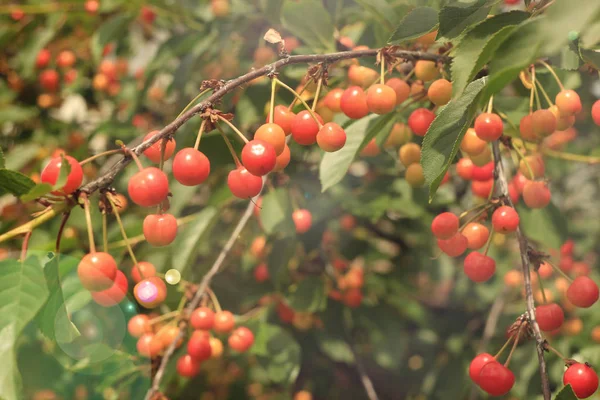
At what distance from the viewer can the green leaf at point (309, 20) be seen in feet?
4.30

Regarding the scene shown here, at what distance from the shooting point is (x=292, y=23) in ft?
4.35

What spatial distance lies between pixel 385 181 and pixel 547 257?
0.93 meters

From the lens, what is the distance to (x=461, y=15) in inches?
32.2

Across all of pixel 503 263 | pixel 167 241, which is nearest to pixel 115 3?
pixel 167 241

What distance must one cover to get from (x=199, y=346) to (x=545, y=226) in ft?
3.34

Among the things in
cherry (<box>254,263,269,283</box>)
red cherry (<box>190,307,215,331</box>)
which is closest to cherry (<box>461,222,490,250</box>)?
red cherry (<box>190,307,215,331</box>)

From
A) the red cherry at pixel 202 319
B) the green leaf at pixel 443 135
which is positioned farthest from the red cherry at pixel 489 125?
the red cherry at pixel 202 319

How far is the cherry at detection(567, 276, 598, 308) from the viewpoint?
3.09 feet

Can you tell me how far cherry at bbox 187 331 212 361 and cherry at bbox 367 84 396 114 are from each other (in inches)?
27.8

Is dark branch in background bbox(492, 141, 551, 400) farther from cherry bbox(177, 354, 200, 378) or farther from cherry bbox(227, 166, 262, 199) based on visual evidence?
cherry bbox(177, 354, 200, 378)

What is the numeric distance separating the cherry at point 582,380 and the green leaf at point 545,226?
725 millimetres

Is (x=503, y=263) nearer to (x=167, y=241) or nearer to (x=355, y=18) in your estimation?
(x=355, y=18)

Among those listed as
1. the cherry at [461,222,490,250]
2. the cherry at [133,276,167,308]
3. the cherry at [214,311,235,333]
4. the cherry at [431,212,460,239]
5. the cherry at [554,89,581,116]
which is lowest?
the cherry at [214,311,235,333]

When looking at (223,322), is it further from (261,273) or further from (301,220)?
(261,273)
